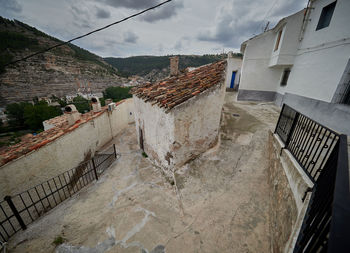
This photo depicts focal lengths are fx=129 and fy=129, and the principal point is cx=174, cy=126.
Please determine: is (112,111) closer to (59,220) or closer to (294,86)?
(59,220)

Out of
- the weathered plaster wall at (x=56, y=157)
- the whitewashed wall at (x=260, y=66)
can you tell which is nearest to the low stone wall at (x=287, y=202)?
the weathered plaster wall at (x=56, y=157)

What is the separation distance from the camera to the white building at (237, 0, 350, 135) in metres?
5.31

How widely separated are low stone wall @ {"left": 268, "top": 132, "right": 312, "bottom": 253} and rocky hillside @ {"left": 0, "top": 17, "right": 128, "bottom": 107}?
45921mm

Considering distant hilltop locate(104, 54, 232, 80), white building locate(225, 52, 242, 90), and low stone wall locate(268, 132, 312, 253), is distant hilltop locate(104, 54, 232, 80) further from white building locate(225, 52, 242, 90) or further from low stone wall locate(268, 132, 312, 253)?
low stone wall locate(268, 132, 312, 253)

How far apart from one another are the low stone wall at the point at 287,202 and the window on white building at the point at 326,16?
7.77m

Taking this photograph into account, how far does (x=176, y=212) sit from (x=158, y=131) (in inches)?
124

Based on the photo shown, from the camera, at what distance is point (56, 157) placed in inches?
241

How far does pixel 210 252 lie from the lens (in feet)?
9.79

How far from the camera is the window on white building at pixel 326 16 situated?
6.13m

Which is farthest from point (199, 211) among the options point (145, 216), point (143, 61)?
point (143, 61)

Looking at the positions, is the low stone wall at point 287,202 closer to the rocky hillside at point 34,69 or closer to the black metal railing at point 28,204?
the black metal railing at point 28,204

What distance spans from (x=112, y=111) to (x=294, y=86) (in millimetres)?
13609

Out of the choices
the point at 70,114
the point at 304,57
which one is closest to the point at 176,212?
the point at 70,114

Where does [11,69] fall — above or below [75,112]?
above
